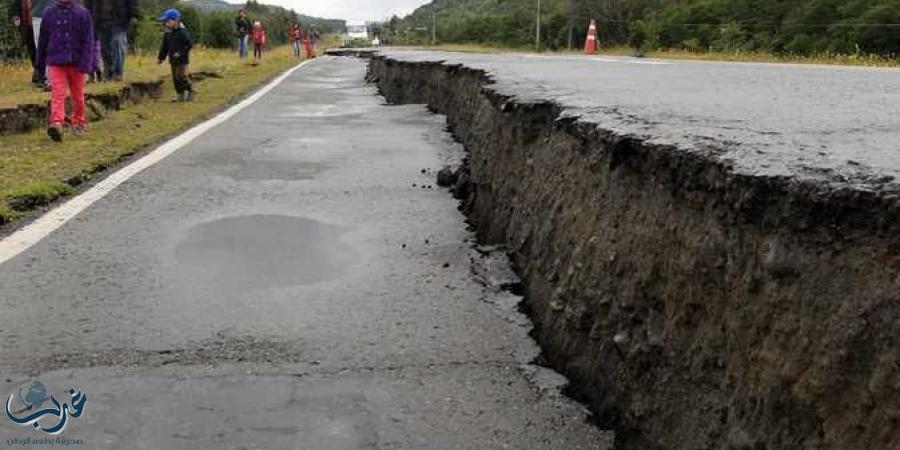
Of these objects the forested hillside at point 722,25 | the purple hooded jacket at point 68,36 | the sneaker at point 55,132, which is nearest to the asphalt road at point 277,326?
the sneaker at point 55,132

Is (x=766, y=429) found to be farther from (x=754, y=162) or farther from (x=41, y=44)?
(x=41, y=44)

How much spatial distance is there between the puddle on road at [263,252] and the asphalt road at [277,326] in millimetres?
16

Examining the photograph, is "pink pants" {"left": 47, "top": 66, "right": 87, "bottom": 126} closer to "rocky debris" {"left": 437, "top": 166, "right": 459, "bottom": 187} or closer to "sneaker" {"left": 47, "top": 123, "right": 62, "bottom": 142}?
"sneaker" {"left": 47, "top": 123, "right": 62, "bottom": 142}

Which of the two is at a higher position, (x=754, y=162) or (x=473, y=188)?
(x=754, y=162)

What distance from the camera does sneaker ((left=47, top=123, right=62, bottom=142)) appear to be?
8227mm

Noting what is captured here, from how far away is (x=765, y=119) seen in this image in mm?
3602

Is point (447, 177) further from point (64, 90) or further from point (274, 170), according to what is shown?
point (64, 90)

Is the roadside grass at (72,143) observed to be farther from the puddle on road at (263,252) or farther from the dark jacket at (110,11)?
the puddle on road at (263,252)

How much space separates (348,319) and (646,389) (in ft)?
4.72

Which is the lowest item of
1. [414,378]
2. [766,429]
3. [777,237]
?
[414,378]

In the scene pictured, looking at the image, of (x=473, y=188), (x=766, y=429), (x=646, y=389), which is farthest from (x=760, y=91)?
(x=766, y=429)

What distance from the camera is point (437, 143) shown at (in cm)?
847

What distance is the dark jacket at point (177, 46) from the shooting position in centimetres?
1359

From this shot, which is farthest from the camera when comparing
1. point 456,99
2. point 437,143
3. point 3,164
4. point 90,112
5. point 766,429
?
point 90,112
